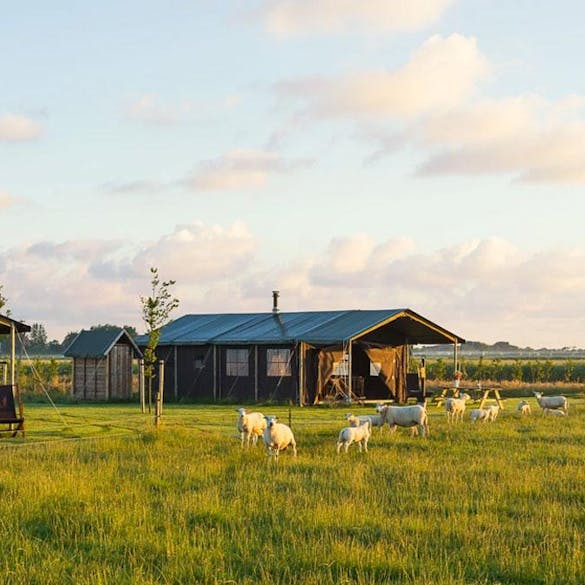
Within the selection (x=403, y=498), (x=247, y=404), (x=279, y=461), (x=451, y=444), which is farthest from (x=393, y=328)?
(x=403, y=498)

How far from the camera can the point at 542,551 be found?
9945mm

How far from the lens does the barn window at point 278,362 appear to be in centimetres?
3744

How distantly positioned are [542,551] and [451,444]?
1017cm

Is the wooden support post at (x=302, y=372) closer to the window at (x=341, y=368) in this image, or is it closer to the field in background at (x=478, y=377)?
the window at (x=341, y=368)

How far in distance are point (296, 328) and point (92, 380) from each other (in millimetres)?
9450

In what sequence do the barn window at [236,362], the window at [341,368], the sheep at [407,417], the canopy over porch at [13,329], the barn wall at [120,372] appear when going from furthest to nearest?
1. the barn wall at [120,372]
2. the barn window at [236,362]
3. the window at [341,368]
4. the canopy over porch at [13,329]
5. the sheep at [407,417]

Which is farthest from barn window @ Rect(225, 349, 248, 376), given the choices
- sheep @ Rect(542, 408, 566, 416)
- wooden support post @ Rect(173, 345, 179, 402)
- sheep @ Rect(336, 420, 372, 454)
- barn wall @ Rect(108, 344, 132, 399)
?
sheep @ Rect(336, 420, 372, 454)

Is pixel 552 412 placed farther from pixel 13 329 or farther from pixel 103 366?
pixel 103 366

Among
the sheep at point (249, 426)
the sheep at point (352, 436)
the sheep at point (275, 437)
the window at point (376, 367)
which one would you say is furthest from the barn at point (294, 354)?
the sheep at point (275, 437)

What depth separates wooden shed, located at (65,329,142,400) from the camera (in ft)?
136

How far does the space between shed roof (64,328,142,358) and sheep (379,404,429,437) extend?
2098 centimetres

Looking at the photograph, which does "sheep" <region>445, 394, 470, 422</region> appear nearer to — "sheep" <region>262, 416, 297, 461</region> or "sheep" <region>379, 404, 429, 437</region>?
"sheep" <region>379, 404, 429, 437</region>

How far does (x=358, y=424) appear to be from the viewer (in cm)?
2061

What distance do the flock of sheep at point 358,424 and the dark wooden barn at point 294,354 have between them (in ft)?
30.8
